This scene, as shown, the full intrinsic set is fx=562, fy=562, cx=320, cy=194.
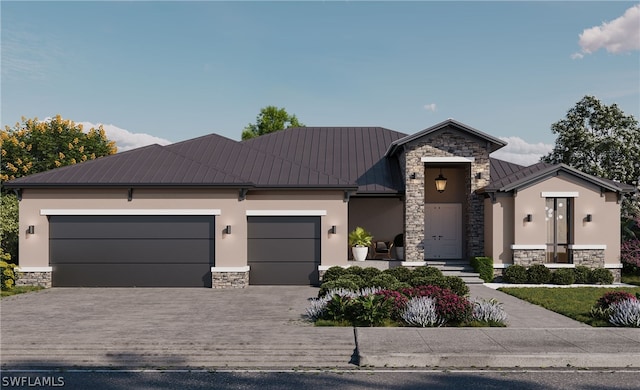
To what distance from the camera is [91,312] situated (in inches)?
529

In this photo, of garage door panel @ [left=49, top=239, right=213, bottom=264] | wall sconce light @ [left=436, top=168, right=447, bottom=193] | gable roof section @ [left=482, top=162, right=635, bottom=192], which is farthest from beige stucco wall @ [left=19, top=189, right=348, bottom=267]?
gable roof section @ [left=482, top=162, right=635, bottom=192]

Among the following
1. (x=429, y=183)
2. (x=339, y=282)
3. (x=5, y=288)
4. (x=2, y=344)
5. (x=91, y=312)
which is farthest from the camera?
(x=429, y=183)

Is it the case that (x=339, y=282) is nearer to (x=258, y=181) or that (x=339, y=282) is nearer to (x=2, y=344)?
(x=258, y=181)

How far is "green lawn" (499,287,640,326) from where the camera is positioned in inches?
522

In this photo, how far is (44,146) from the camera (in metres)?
30.1

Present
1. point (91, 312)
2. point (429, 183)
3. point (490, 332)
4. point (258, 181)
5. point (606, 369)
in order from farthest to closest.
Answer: point (429, 183) → point (258, 181) → point (91, 312) → point (490, 332) → point (606, 369)

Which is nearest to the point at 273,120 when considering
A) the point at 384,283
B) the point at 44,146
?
the point at 44,146

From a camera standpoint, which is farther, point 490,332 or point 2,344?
point 490,332

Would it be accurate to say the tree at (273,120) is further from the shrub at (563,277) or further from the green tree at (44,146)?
the shrub at (563,277)

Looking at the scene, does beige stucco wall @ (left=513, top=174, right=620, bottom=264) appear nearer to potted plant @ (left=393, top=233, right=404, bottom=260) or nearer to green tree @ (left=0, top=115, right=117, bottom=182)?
potted plant @ (left=393, top=233, right=404, bottom=260)

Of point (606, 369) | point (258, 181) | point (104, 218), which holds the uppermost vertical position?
point (258, 181)

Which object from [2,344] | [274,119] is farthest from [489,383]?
[274,119]

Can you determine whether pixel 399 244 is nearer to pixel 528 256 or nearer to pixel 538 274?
pixel 528 256

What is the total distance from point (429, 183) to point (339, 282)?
983 centimetres
